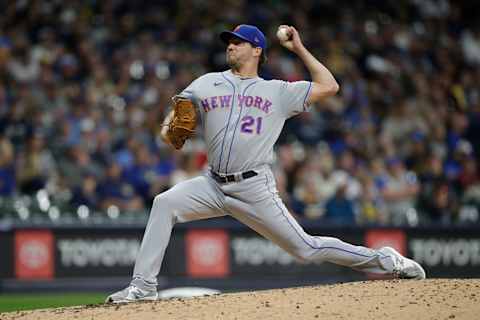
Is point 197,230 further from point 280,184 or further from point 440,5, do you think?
point 440,5

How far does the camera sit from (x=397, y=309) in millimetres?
6109

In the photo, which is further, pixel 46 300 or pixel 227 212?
pixel 46 300

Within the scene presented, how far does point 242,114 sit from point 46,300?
5884 millimetres

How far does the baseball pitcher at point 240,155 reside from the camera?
21.2 ft

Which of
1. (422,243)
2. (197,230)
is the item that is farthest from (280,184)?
(422,243)

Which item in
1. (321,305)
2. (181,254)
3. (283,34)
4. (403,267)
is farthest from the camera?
(181,254)

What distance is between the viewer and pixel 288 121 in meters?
14.1

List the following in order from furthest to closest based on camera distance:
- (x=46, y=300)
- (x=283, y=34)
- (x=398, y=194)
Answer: (x=398, y=194), (x=46, y=300), (x=283, y=34)

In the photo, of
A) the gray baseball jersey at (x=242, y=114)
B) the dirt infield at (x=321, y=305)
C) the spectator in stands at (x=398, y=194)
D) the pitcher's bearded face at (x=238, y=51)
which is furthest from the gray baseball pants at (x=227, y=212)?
the spectator in stands at (x=398, y=194)

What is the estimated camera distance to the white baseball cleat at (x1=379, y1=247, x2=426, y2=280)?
22.6 feet

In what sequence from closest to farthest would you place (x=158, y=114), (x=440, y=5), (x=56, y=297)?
(x=56, y=297) < (x=158, y=114) < (x=440, y=5)

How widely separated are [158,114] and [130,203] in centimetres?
169

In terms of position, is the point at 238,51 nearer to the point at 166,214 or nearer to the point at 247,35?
the point at 247,35

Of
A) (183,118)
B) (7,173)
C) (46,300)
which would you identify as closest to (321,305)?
(183,118)
